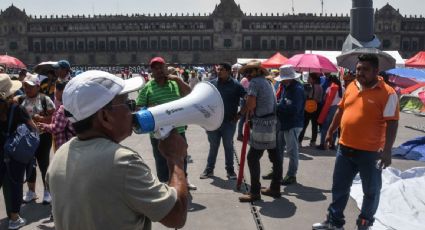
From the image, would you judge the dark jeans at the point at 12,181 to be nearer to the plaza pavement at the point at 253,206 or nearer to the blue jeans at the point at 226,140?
the plaza pavement at the point at 253,206

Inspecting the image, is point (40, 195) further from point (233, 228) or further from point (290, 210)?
point (290, 210)

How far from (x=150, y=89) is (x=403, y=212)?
3.07 m

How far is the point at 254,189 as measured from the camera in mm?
5168

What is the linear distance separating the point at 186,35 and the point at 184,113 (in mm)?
78659

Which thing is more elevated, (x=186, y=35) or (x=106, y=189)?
(x=186, y=35)

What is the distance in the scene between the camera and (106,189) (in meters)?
1.55

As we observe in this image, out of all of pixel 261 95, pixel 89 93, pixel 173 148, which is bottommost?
pixel 261 95

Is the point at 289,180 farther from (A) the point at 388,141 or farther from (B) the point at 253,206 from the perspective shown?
(A) the point at 388,141

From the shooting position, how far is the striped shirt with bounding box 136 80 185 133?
5051 millimetres

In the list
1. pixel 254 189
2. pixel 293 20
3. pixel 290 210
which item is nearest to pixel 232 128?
pixel 254 189

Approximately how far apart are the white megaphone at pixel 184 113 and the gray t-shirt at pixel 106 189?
27cm

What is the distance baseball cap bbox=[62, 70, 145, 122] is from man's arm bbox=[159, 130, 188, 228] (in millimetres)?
326

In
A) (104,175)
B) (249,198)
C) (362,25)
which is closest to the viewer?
(104,175)

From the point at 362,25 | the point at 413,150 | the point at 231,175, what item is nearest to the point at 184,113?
the point at 231,175
